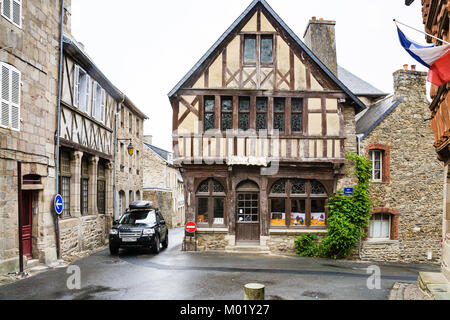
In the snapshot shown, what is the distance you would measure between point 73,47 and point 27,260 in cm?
651

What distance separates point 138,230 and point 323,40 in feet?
36.6

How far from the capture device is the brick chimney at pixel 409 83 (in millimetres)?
16578

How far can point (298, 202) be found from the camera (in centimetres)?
1567

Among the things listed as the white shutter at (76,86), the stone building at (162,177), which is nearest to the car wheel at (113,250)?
the white shutter at (76,86)

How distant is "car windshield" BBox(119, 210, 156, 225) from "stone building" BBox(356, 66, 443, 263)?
819cm

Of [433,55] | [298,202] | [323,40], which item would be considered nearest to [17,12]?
[433,55]

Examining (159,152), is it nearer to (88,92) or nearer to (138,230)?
(88,92)

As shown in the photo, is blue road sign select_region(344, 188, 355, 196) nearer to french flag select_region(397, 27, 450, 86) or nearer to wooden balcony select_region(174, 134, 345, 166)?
wooden balcony select_region(174, 134, 345, 166)

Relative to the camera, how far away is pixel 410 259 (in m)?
16.2

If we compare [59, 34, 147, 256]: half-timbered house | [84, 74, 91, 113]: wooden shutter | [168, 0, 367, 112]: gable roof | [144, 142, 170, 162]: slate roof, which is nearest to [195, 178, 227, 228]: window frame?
[168, 0, 367, 112]: gable roof

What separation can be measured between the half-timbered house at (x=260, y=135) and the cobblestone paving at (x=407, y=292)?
18.8ft

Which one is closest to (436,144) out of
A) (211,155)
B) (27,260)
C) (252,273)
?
(252,273)

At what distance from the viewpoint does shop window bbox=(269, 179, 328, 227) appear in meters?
15.6

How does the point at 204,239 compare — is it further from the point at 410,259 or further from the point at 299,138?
the point at 410,259
